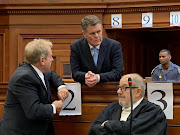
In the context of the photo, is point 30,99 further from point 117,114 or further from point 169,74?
point 169,74

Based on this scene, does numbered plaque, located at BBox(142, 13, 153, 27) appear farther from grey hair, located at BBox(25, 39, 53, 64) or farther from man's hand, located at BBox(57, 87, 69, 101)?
grey hair, located at BBox(25, 39, 53, 64)

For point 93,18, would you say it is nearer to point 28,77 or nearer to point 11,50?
point 28,77

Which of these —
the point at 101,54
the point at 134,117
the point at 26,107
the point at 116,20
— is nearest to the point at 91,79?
the point at 101,54

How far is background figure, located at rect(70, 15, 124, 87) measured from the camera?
133 inches

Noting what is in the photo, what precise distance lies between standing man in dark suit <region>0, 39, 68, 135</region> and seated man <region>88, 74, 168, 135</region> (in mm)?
369

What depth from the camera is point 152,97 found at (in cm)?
303

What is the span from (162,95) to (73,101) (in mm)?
738

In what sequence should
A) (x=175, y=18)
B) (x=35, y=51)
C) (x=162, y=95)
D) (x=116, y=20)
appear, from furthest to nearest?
(x=116, y=20) → (x=175, y=18) → (x=162, y=95) → (x=35, y=51)

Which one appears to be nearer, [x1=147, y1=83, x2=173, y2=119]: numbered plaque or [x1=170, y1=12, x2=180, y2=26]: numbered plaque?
[x1=147, y1=83, x2=173, y2=119]: numbered plaque

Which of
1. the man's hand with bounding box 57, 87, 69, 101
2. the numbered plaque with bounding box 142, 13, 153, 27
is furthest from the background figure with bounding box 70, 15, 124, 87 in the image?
the numbered plaque with bounding box 142, 13, 153, 27

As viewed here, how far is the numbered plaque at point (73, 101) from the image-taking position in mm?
3195

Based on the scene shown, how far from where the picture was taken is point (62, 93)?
121 inches

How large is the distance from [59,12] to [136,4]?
1309 millimetres

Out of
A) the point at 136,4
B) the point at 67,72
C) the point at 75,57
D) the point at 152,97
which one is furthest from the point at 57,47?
the point at 152,97
